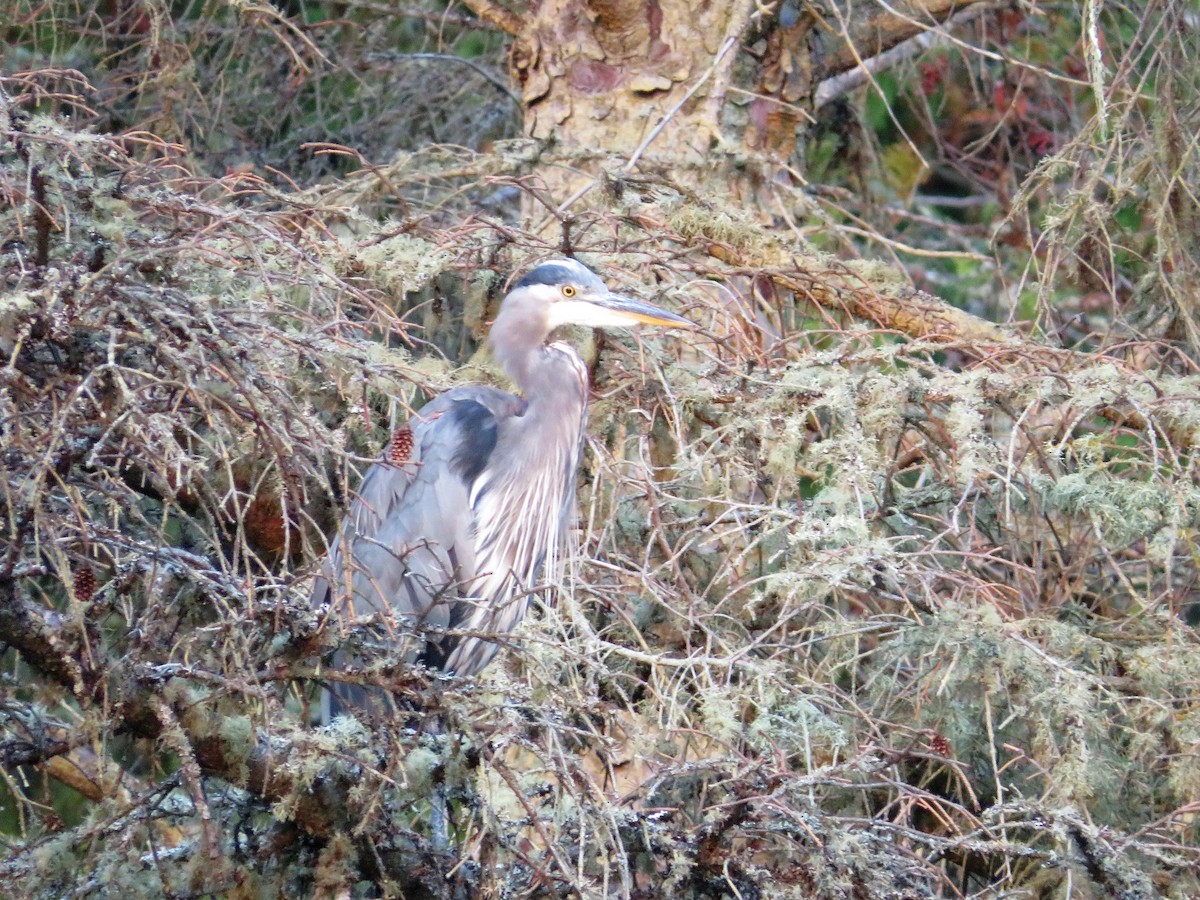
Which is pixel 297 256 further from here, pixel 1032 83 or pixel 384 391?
pixel 1032 83

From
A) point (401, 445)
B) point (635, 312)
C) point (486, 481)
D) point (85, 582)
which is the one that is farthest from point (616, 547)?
point (85, 582)

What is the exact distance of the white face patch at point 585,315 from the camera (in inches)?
129

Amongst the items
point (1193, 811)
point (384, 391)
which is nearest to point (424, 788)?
point (384, 391)

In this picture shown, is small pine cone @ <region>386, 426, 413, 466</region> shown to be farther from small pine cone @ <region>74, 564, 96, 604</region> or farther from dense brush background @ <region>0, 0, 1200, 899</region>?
small pine cone @ <region>74, 564, 96, 604</region>

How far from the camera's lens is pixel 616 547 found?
312cm

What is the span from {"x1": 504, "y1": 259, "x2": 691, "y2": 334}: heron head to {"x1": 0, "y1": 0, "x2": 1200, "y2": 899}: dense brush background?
0.06 m

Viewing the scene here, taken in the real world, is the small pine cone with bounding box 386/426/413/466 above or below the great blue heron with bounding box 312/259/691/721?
above

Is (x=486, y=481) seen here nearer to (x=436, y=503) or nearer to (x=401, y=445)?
(x=436, y=503)

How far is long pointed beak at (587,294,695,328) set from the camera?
3.15 m

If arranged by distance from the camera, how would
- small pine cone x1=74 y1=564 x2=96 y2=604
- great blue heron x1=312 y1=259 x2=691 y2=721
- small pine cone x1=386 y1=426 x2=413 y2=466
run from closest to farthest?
small pine cone x1=74 y1=564 x2=96 y2=604 < small pine cone x1=386 y1=426 x2=413 y2=466 < great blue heron x1=312 y1=259 x2=691 y2=721

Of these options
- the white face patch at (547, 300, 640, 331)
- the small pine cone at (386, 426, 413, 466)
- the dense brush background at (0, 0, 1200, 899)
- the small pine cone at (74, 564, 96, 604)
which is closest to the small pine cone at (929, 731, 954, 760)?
the dense brush background at (0, 0, 1200, 899)

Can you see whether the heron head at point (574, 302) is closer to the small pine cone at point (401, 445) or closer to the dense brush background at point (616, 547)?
the dense brush background at point (616, 547)

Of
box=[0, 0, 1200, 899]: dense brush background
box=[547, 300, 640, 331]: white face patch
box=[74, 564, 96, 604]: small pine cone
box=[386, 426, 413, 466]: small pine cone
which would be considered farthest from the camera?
box=[547, 300, 640, 331]: white face patch

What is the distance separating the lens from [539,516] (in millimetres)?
3820
